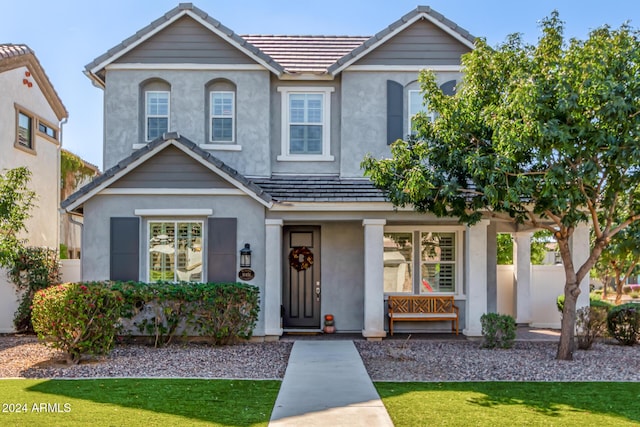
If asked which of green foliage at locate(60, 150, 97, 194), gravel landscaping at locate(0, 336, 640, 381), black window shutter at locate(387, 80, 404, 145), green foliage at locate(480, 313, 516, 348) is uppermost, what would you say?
black window shutter at locate(387, 80, 404, 145)

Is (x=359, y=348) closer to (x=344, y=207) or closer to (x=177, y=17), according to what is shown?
(x=344, y=207)

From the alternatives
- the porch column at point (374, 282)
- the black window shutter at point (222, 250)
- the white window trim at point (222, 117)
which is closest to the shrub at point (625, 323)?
the porch column at point (374, 282)

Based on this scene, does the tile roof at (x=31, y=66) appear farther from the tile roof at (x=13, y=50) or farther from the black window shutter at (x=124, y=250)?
the black window shutter at (x=124, y=250)

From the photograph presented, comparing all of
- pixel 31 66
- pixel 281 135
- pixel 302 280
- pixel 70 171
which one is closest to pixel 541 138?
pixel 281 135

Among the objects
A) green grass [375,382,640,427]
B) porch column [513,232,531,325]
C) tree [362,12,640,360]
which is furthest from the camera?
porch column [513,232,531,325]

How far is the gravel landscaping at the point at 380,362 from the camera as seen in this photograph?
9.95 meters

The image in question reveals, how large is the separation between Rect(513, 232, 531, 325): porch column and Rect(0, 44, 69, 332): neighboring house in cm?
1371

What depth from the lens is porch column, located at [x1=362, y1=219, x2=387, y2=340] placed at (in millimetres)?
13547

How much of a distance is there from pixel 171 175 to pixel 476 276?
24.2 feet

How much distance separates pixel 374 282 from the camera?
1357cm

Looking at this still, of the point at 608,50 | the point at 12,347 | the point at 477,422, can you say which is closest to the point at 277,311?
the point at 12,347

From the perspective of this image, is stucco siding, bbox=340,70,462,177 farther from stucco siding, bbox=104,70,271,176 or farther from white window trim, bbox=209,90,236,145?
white window trim, bbox=209,90,236,145

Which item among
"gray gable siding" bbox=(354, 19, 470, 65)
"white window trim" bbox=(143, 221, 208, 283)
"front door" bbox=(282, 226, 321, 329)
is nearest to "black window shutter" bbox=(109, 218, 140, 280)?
"white window trim" bbox=(143, 221, 208, 283)

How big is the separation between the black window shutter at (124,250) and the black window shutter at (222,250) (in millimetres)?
1629
